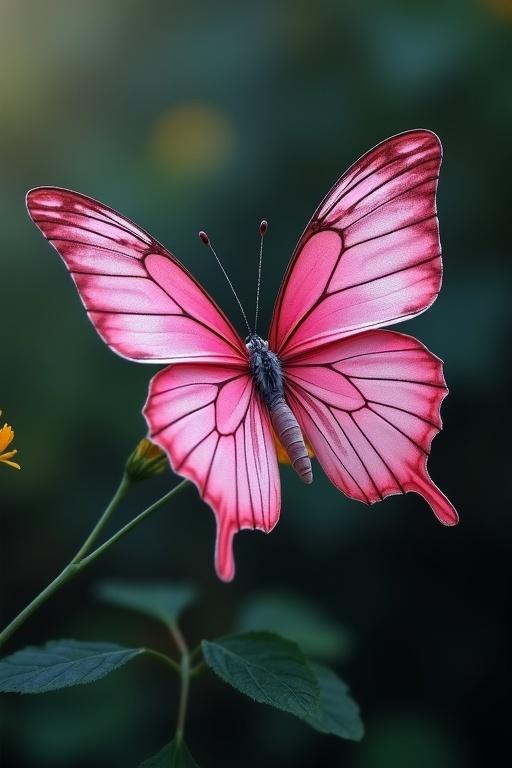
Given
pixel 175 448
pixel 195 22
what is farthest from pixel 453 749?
pixel 195 22

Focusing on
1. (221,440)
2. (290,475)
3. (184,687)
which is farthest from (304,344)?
(290,475)

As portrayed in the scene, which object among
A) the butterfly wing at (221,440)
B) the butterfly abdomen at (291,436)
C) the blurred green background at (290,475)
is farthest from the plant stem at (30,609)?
the blurred green background at (290,475)

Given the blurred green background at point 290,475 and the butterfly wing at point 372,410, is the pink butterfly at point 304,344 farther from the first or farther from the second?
the blurred green background at point 290,475

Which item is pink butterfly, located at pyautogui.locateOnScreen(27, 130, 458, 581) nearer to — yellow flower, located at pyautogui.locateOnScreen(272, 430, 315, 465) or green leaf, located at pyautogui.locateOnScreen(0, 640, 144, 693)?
yellow flower, located at pyautogui.locateOnScreen(272, 430, 315, 465)

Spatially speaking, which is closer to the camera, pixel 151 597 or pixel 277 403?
pixel 277 403

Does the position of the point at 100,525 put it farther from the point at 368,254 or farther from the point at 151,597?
the point at 151,597
